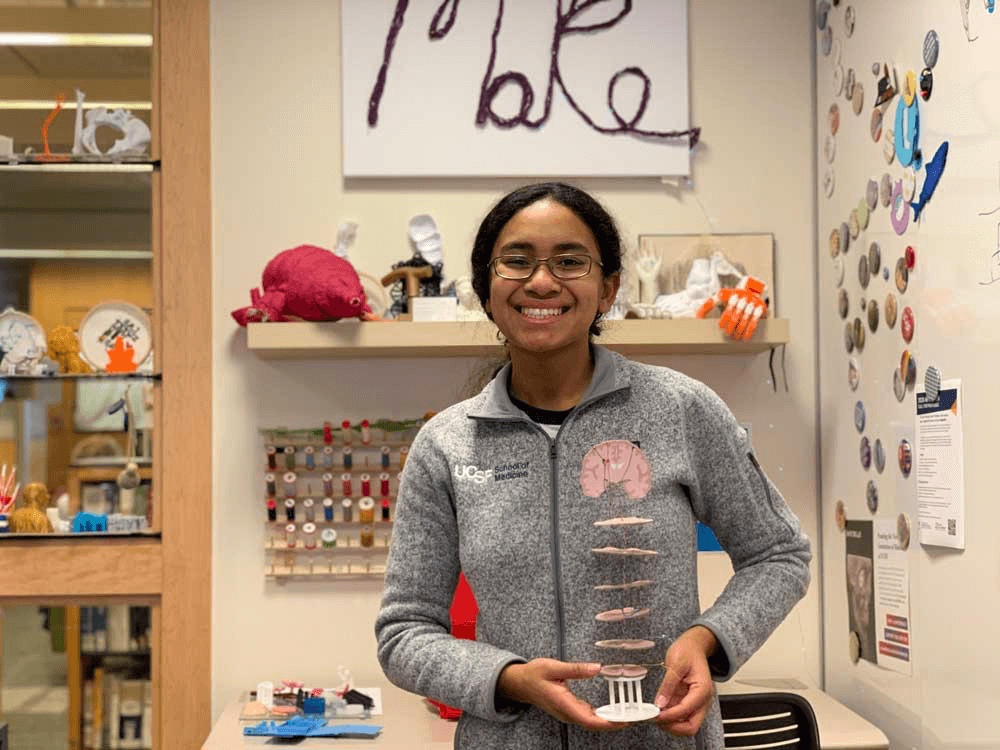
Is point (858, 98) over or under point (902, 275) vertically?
over

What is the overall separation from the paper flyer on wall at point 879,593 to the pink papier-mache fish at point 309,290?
1282 mm

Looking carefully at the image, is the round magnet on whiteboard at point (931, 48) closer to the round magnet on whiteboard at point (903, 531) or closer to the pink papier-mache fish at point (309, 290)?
the round magnet on whiteboard at point (903, 531)

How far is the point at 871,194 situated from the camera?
2775 millimetres

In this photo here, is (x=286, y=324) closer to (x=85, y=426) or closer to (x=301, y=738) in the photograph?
(x=85, y=426)

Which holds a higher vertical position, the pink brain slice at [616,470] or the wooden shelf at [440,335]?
the wooden shelf at [440,335]

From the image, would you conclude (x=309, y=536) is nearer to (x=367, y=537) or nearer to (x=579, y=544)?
(x=367, y=537)

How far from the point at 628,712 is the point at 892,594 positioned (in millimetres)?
1546

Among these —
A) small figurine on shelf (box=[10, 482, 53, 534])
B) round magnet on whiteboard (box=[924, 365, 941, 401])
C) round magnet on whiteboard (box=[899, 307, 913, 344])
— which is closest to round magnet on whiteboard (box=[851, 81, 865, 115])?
round magnet on whiteboard (box=[899, 307, 913, 344])

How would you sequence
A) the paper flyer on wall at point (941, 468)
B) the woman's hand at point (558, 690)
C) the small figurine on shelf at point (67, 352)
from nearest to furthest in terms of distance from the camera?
the woman's hand at point (558, 690) → the paper flyer on wall at point (941, 468) → the small figurine on shelf at point (67, 352)

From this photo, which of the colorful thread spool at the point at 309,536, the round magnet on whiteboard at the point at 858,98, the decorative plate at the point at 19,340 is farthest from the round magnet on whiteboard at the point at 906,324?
the decorative plate at the point at 19,340

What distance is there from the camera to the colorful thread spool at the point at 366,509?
123 inches

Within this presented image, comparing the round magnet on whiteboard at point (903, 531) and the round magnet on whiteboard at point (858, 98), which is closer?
the round magnet on whiteboard at point (903, 531)

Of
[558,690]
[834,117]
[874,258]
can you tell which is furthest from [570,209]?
[834,117]

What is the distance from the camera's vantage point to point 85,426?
3.20 meters
